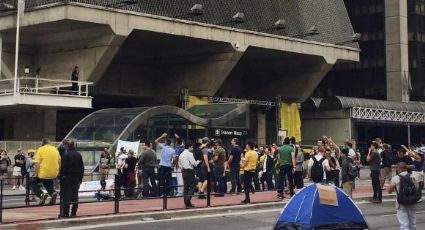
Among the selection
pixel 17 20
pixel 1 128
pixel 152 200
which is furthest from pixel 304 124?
pixel 152 200

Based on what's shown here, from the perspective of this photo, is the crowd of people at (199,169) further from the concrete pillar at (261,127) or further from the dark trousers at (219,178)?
the concrete pillar at (261,127)

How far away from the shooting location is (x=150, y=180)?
18.3 metres

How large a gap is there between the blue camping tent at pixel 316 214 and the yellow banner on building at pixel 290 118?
156 feet

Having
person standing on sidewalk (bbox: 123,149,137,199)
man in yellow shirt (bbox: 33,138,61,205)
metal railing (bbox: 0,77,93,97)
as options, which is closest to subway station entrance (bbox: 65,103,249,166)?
metal railing (bbox: 0,77,93,97)

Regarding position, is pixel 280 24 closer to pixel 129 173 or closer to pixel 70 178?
pixel 129 173

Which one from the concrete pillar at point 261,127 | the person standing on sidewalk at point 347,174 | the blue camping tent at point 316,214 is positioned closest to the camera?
the blue camping tent at point 316,214

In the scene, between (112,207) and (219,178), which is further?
(219,178)

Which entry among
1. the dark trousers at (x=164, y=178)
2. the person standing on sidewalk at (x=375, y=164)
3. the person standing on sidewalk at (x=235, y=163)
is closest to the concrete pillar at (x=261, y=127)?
the person standing on sidewalk at (x=235, y=163)

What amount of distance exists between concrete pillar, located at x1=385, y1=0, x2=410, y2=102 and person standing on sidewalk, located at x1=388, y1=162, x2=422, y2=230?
63.3 m

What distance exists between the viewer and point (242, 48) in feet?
147

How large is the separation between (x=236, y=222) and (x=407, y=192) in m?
5.52

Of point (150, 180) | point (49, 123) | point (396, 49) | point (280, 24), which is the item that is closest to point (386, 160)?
point (150, 180)

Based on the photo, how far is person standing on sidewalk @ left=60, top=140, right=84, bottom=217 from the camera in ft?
47.1

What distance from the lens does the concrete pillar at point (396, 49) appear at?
71812 millimetres
